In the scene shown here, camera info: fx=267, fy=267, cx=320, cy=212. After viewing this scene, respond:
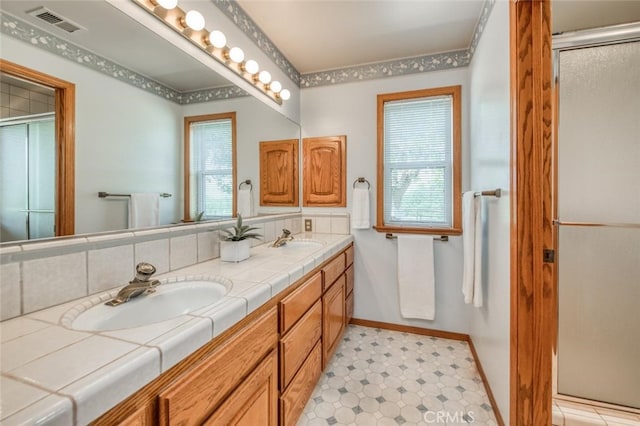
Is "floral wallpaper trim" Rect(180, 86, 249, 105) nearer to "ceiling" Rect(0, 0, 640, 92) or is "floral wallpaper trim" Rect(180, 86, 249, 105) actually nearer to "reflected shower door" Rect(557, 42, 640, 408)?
"ceiling" Rect(0, 0, 640, 92)

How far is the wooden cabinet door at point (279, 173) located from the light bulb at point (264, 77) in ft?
1.45

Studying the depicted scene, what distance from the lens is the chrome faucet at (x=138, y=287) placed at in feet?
2.84

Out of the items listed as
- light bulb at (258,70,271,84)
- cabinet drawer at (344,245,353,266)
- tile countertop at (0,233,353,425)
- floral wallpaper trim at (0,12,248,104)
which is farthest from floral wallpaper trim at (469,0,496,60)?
tile countertop at (0,233,353,425)

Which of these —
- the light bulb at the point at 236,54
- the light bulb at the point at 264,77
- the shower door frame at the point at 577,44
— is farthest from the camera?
the light bulb at the point at 264,77

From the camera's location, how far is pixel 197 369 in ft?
2.21

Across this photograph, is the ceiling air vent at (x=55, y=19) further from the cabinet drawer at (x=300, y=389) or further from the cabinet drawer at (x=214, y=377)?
the cabinet drawer at (x=300, y=389)

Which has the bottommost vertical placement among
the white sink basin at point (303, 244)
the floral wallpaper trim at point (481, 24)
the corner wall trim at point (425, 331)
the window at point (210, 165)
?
the corner wall trim at point (425, 331)

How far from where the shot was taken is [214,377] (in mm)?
726

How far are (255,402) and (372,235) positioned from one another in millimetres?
1730

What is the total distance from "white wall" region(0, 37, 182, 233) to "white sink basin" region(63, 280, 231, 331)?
11.6 inches

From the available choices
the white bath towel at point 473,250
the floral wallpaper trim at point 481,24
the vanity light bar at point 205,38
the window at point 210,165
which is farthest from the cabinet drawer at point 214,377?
the floral wallpaper trim at point 481,24

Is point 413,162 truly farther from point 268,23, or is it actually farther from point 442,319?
point 268,23

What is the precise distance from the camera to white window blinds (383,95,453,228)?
2.26m

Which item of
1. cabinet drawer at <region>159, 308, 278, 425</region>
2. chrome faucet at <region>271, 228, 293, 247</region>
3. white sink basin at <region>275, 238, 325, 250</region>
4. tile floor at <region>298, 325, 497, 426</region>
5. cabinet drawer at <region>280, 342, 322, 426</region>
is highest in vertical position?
chrome faucet at <region>271, 228, 293, 247</region>
